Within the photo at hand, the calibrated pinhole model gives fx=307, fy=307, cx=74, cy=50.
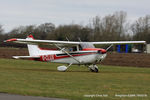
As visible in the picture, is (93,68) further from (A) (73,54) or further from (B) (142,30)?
(B) (142,30)

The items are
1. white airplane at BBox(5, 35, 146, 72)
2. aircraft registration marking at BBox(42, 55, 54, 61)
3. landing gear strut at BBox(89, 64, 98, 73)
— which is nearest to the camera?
white airplane at BBox(5, 35, 146, 72)

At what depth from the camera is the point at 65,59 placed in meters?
22.5

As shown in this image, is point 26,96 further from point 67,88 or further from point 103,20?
point 103,20

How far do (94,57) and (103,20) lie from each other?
2762 inches

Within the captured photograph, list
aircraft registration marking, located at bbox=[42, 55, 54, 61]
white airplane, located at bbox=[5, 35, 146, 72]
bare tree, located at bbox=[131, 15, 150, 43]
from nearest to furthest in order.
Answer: white airplane, located at bbox=[5, 35, 146, 72], aircraft registration marking, located at bbox=[42, 55, 54, 61], bare tree, located at bbox=[131, 15, 150, 43]

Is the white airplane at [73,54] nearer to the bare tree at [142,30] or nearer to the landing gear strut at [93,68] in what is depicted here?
the landing gear strut at [93,68]

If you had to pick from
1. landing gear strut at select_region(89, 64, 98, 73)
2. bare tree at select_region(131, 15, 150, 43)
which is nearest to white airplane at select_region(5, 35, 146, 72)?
landing gear strut at select_region(89, 64, 98, 73)

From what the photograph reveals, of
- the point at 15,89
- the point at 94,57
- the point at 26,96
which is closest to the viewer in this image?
the point at 26,96

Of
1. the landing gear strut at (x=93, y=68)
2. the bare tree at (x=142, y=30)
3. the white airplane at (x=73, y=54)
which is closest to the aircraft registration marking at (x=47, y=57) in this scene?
the white airplane at (x=73, y=54)

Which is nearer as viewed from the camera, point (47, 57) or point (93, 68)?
point (93, 68)

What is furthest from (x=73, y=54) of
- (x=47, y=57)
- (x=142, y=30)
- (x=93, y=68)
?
(x=142, y=30)

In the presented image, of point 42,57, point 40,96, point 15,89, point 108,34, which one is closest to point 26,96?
point 40,96

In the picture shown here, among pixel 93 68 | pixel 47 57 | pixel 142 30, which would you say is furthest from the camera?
pixel 142 30

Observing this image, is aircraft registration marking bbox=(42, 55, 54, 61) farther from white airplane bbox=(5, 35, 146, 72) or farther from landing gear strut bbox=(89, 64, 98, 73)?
landing gear strut bbox=(89, 64, 98, 73)
